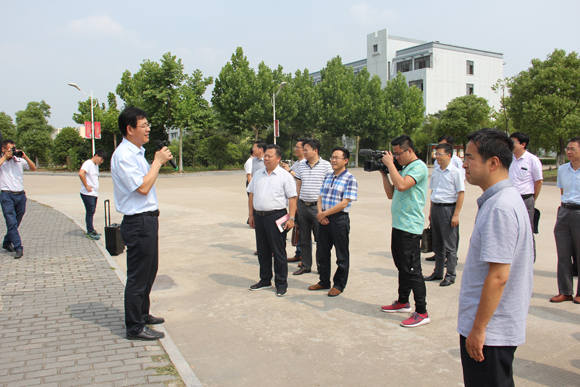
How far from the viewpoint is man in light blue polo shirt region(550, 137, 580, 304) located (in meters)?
5.04

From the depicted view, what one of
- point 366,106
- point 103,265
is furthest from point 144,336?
point 366,106

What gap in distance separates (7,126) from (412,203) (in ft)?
216

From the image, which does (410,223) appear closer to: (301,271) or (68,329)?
(301,271)

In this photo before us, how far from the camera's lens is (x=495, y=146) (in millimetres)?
2154

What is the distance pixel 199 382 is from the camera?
11.0ft

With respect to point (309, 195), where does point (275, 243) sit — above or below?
below

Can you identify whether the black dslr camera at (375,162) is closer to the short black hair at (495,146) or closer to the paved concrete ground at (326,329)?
the paved concrete ground at (326,329)

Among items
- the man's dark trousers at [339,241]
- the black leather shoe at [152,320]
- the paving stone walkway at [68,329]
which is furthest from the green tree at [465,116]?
the black leather shoe at [152,320]

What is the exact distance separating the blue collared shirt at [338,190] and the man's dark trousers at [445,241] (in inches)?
57.4

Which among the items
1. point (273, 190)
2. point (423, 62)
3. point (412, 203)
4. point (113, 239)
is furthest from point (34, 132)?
point (412, 203)

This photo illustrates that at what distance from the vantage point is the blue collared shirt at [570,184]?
5.04 meters

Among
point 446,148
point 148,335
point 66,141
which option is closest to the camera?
point 148,335

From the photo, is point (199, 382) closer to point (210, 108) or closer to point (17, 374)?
point (17, 374)

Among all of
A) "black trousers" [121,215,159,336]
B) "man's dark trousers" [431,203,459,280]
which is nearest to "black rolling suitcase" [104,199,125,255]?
"black trousers" [121,215,159,336]
